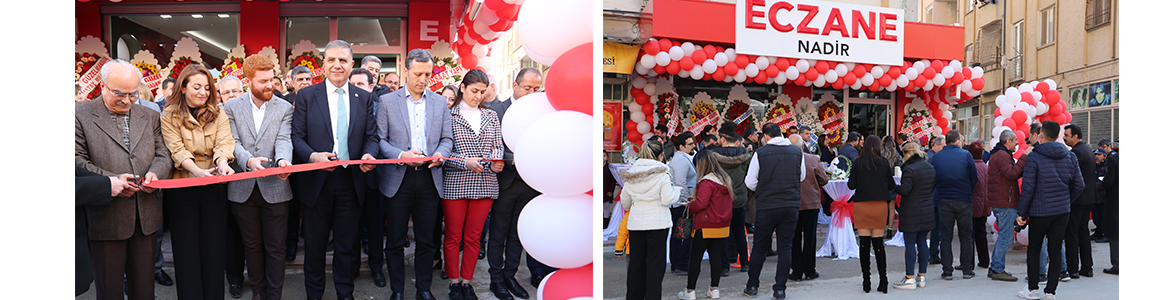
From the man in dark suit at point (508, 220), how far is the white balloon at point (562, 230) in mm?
670

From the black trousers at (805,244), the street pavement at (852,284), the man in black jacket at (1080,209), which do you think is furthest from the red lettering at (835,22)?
the black trousers at (805,244)

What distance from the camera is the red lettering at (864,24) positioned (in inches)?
329

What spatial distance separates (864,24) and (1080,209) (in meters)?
4.07

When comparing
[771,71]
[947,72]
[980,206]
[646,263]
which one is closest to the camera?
[646,263]

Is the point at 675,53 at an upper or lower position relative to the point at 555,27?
upper

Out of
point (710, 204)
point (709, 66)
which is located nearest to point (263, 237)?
point (710, 204)

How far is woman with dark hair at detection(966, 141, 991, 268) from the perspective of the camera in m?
5.37

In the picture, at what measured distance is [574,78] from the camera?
2.66 metres

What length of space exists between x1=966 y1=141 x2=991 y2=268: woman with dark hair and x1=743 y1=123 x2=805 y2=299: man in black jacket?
6.31ft

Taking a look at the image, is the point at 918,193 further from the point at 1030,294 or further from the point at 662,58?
the point at 662,58

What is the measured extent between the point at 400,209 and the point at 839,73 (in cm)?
673

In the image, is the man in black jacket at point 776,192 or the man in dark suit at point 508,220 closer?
the man in dark suit at point 508,220

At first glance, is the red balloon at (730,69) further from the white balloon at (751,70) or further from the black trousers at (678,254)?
the black trousers at (678,254)

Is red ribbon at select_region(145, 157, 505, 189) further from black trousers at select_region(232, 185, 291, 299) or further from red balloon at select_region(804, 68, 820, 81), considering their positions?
red balloon at select_region(804, 68, 820, 81)
